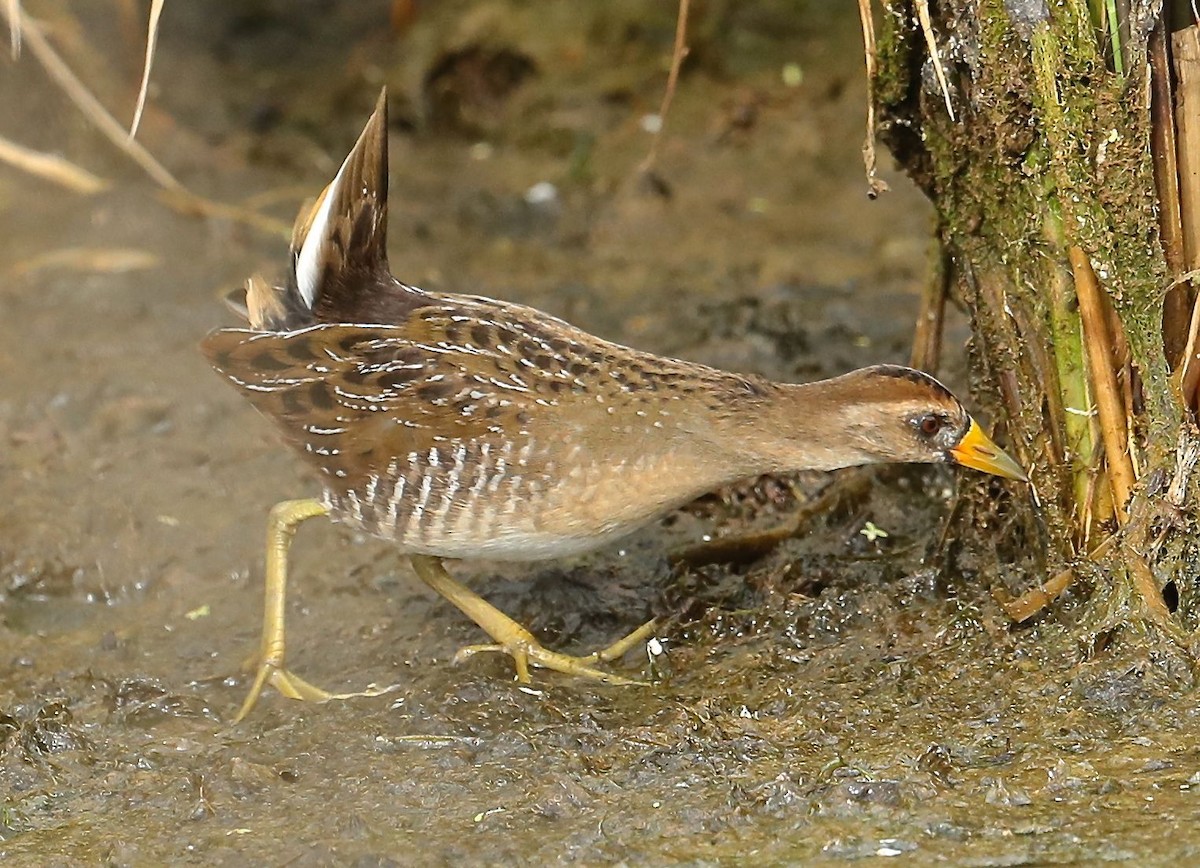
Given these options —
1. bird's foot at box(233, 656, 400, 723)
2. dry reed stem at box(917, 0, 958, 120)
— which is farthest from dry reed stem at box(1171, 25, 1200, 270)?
bird's foot at box(233, 656, 400, 723)

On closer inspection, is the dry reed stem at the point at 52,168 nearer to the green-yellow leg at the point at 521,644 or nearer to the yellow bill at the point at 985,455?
the green-yellow leg at the point at 521,644

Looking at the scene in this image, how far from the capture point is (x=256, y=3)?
667cm

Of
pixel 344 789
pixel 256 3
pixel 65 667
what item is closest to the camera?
pixel 344 789

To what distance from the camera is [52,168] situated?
4.61 meters

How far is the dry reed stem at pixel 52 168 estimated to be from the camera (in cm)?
437

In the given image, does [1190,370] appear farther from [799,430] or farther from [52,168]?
[52,168]

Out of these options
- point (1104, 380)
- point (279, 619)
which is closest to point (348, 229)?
point (279, 619)

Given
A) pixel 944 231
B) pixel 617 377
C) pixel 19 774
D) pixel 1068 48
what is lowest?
pixel 19 774

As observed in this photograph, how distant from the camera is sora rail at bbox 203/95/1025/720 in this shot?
10.7 ft

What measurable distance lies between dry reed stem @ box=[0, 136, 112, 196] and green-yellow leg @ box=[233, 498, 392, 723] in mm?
1431

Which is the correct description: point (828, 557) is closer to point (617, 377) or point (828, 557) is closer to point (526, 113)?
point (617, 377)

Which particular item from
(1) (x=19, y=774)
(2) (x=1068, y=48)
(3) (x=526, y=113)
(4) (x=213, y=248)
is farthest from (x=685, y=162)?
(1) (x=19, y=774)

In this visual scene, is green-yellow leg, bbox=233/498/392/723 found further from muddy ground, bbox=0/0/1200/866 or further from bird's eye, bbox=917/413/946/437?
bird's eye, bbox=917/413/946/437

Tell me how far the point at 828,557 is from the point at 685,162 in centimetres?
242
